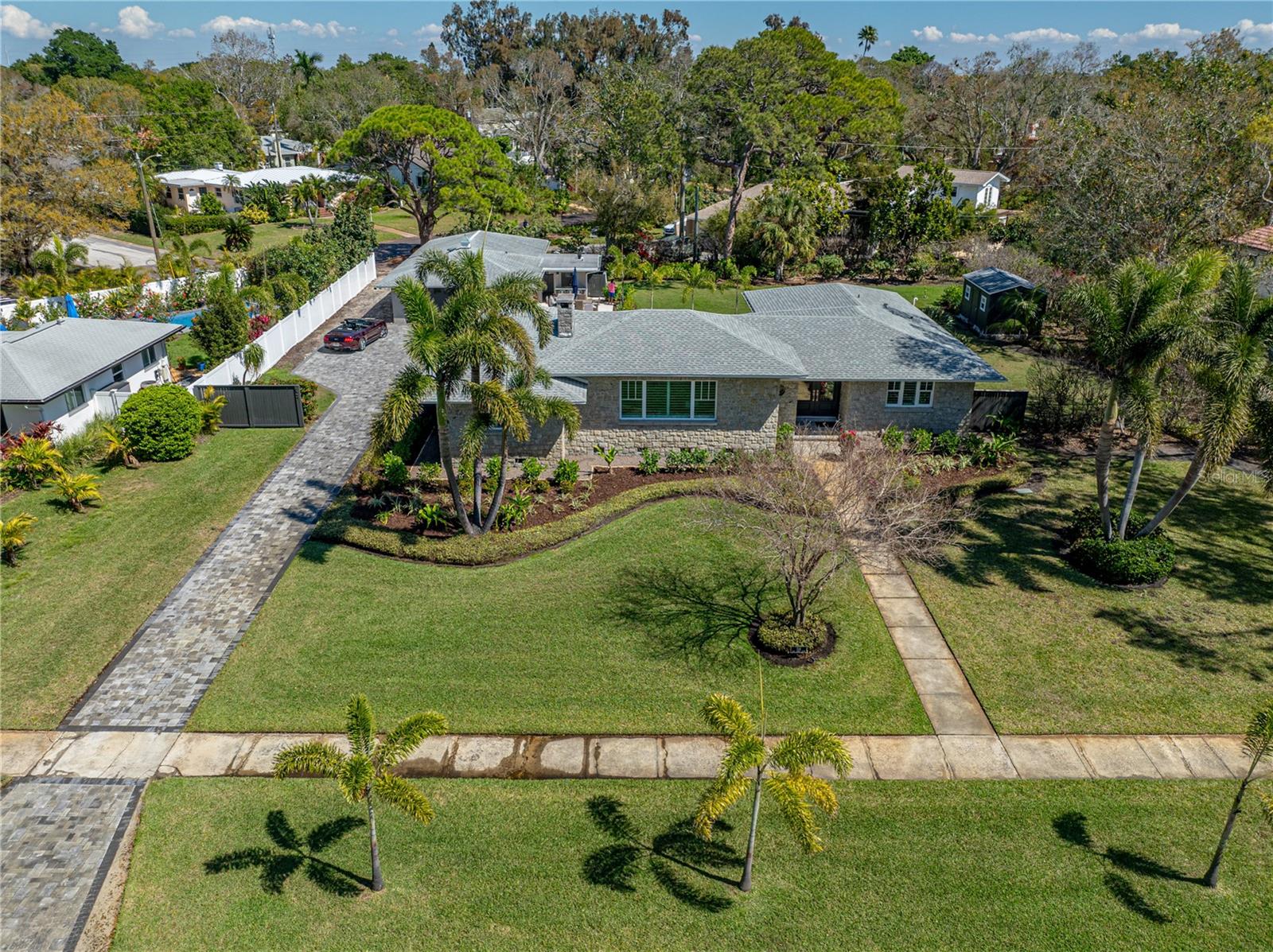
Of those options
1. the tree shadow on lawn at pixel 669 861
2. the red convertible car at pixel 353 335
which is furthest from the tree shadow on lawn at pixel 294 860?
the red convertible car at pixel 353 335

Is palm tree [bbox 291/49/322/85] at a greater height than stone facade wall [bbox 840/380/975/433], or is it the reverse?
palm tree [bbox 291/49/322/85]

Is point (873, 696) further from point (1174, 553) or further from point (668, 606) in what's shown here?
point (1174, 553)

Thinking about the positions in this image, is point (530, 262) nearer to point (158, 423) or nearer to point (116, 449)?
point (158, 423)

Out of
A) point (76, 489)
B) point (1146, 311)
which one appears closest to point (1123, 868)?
point (1146, 311)

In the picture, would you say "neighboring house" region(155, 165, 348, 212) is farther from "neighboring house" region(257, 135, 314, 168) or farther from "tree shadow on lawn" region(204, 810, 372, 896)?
"tree shadow on lawn" region(204, 810, 372, 896)

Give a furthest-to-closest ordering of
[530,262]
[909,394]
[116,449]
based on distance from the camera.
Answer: [530,262] → [909,394] → [116,449]

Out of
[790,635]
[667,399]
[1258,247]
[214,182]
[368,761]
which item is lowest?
[790,635]

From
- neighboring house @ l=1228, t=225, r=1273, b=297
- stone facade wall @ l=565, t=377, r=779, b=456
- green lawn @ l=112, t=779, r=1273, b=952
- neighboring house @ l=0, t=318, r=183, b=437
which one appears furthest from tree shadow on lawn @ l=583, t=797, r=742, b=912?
Result: neighboring house @ l=1228, t=225, r=1273, b=297

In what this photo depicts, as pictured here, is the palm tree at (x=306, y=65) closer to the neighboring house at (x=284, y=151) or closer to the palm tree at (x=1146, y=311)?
the neighboring house at (x=284, y=151)
